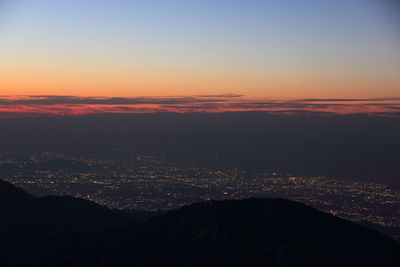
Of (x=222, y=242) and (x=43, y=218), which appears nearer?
(x=222, y=242)

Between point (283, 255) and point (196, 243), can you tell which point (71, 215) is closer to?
point (196, 243)

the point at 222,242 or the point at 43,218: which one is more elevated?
the point at 222,242

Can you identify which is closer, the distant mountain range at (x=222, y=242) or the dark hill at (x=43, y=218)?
the distant mountain range at (x=222, y=242)

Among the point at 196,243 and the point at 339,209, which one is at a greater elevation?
the point at 196,243

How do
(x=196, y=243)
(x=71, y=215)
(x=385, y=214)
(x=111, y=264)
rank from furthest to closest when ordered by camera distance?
(x=385, y=214)
(x=71, y=215)
(x=196, y=243)
(x=111, y=264)

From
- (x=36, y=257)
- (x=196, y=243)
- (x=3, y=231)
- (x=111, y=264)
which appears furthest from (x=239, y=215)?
(x=3, y=231)

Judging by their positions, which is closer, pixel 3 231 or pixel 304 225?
pixel 304 225

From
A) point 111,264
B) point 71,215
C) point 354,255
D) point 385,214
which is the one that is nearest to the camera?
point 111,264

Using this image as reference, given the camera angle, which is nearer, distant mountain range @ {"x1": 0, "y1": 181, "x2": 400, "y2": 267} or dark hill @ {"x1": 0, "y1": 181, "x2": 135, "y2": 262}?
distant mountain range @ {"x1": 0, "y1": 181, "x2": 400, "y2": 267}
